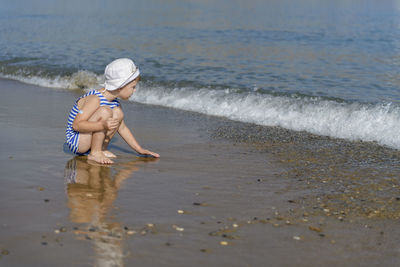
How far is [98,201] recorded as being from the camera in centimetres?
390

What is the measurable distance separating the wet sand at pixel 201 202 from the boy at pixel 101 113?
0.16 meters

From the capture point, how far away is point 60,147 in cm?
556

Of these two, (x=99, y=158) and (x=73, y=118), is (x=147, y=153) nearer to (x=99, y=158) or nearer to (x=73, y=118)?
(x=99, y=158)

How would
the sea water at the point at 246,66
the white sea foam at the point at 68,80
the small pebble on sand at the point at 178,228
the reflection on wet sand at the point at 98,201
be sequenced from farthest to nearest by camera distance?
the white sea foam at the point at 68,80 < the sea water at the point at 246,66 < the small pebble on sand at the point at 178,228 < the reflection on wet sand at the point at 98,201

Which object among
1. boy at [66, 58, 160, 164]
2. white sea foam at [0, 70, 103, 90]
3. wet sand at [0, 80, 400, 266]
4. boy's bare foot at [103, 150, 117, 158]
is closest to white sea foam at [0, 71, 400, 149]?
wet sand at [0, 80, 400, 266]

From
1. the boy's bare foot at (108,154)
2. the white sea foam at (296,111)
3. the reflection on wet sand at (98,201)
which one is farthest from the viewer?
the white sea foam at (296,111)

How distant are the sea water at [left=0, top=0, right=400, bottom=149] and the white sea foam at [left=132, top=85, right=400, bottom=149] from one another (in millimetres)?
15

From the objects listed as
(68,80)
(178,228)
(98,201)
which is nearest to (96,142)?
(98,201)

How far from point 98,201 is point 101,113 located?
124 cm

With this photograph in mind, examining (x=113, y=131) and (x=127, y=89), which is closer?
(x=127, y=89)

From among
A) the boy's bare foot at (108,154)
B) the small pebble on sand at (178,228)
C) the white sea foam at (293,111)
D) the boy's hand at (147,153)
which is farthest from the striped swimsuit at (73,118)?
the white sea foam at (293,111)

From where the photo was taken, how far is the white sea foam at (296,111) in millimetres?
6871

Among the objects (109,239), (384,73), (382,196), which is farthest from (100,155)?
(384,73)

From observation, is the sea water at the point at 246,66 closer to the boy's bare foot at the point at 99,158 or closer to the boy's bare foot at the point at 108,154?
the boy's bare foot at the point at 108,154
